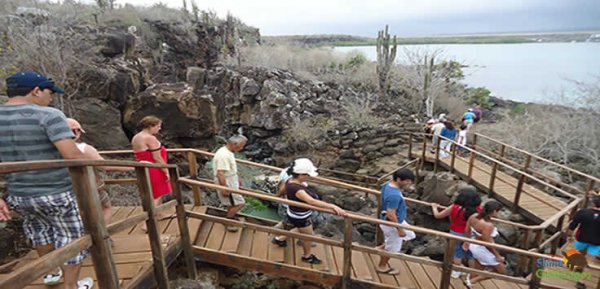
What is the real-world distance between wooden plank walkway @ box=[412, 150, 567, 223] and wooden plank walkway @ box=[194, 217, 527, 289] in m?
2.97

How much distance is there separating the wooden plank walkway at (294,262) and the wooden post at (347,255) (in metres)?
0.08

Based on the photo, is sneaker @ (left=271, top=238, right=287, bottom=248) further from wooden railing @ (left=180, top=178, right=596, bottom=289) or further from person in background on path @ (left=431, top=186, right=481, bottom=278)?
person in background on path @ (left=431, top=186, right=481, bottom=278)

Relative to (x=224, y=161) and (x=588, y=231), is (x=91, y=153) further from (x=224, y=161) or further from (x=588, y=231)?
(x=588, y=231)

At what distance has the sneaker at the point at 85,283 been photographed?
102 inches

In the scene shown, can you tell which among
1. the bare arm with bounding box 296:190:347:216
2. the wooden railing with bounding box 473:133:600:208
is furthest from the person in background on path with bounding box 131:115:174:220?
the wooden railing with bounding box 473:133:600:208

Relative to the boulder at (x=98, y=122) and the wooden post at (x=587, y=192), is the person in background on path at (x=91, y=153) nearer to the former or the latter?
the boulder at (x=98, y=122)

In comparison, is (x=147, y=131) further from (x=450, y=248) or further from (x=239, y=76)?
(x=239, y=76)

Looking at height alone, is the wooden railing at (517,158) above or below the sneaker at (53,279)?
below

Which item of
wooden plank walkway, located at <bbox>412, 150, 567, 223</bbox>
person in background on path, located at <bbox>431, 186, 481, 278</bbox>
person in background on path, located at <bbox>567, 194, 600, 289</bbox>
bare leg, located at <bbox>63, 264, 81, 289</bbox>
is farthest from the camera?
wooden plank walkway, located at <bbox>412, 150, 567, 223</bbox>

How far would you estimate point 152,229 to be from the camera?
9.59ft

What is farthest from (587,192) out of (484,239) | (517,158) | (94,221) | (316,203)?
(94,221)

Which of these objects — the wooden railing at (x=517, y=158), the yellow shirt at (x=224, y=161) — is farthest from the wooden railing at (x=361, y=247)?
the wooden railing at (x=517, y=158)

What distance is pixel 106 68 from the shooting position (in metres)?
7.21

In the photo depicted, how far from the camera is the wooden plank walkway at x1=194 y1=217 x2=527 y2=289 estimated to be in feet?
12.2
